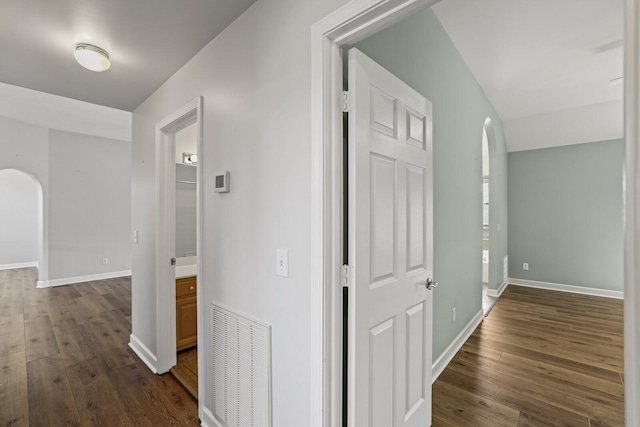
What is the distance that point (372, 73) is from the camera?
1313 millimetres

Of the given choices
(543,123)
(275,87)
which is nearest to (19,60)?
(275,87)

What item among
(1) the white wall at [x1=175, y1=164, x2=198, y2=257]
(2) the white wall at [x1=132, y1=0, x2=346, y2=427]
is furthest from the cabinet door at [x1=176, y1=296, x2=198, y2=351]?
(2) the white wall at [x1=132, y1=0, x2=346, y2=427]

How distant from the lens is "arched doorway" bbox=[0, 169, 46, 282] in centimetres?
702

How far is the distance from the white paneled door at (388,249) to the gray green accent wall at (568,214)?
4.73m

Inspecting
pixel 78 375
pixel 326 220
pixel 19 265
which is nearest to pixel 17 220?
pixel 19 265

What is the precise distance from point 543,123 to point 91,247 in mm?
8723

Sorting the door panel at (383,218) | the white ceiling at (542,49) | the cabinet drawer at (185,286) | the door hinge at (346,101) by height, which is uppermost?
the white ceiling at (542,49)

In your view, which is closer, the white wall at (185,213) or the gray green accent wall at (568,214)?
the white wall at (185,213)

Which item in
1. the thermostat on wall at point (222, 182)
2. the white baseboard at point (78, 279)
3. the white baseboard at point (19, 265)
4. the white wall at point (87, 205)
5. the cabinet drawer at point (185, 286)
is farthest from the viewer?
the white baseboard at point (19, 265)

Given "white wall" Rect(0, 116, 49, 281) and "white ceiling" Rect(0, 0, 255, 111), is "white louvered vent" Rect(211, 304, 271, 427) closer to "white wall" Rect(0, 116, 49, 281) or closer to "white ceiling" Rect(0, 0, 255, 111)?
"white ceiling" Rect(0, 0, 255, 111)

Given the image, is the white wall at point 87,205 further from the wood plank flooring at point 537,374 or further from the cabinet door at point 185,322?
the wood plank flooring at point 537,374

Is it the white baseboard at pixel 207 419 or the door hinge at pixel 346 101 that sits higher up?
the door hinge at pixel 346 101

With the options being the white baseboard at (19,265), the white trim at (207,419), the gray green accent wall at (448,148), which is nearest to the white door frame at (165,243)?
the white trim at (207,419)

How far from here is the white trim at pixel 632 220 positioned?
56 centimetres
